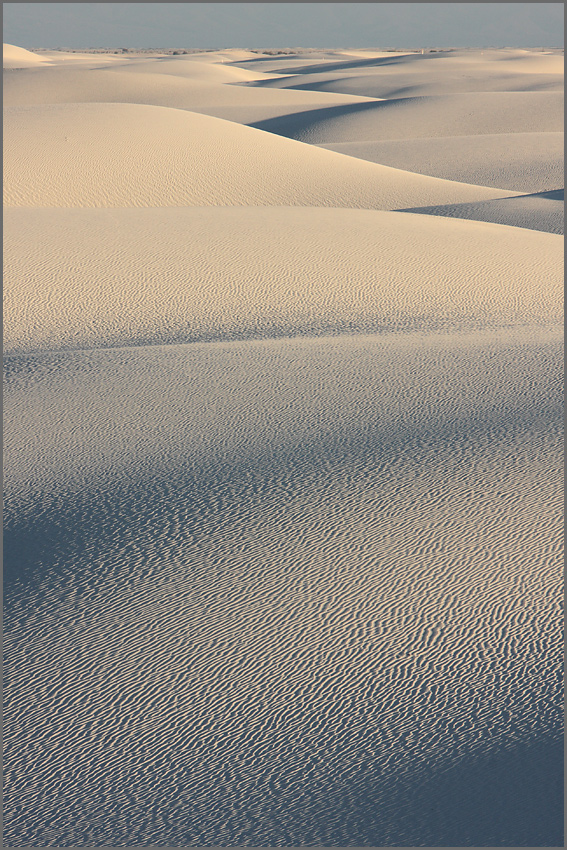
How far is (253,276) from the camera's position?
277 inches

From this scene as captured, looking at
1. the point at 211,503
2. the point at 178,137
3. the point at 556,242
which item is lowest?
the point at 211,503

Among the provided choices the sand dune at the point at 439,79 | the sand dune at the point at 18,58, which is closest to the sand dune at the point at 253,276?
the sand dune at the point at 439,79

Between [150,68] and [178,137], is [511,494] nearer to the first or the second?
[178,137]

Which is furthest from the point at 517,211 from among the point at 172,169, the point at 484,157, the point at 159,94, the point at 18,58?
the point at 18,58

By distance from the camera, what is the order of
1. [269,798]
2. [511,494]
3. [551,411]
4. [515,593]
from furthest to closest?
[551,411] < [511,494] < [515,593] < [269,798]

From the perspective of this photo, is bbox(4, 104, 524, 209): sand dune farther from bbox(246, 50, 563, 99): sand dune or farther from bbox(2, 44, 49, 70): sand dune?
bbox(2, 44, 49, 70): sand dune

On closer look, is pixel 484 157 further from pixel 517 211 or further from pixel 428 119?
pixel 428 119

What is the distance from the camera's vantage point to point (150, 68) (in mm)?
38156

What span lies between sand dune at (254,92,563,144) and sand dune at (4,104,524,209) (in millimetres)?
8899

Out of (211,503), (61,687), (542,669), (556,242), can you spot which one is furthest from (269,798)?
(556,242)

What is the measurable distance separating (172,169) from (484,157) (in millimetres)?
7589

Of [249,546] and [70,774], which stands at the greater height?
[249,546]

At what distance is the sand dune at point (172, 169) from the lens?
1046 centimetres

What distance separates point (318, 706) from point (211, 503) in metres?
1.25
